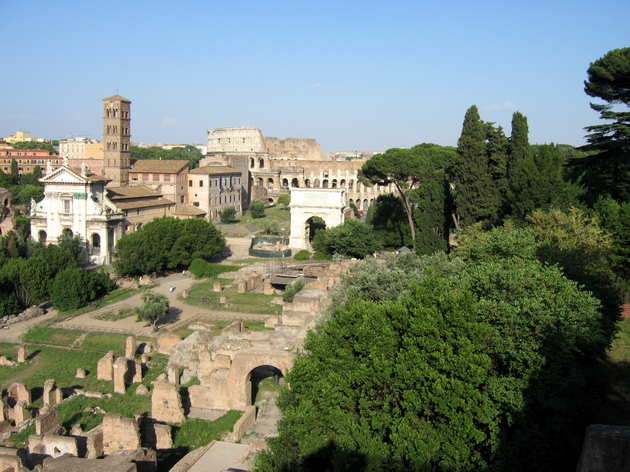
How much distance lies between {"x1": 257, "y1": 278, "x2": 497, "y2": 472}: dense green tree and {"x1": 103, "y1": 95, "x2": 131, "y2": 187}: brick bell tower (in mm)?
41043

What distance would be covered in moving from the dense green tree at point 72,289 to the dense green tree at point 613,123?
24.2 metres

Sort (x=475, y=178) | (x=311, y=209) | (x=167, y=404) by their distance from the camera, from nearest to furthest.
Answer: (x=167, y=404), (x=475, y=178), (x=311, y=209)

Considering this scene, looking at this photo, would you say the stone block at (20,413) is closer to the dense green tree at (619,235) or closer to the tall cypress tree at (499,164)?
the dense green tree at (619,235)

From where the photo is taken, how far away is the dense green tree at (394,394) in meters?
9.62

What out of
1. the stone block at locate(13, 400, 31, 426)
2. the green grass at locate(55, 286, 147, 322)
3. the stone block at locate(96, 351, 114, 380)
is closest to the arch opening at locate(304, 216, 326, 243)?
the green grass at locate(55, 286, 147, 322)

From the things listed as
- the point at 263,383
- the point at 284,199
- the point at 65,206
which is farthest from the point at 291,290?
the point at 284,199

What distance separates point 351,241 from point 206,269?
894 cm

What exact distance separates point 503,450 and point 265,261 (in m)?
26.2

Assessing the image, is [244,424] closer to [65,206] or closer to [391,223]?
[391,223]

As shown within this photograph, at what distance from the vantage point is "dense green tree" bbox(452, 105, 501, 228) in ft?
83.9

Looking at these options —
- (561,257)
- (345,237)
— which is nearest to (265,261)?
(345,237)

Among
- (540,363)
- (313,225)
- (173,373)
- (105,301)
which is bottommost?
(173,373)

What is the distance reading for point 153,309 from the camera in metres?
22.4

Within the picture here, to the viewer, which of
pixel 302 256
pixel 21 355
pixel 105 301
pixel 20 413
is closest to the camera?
pixel 20 413
